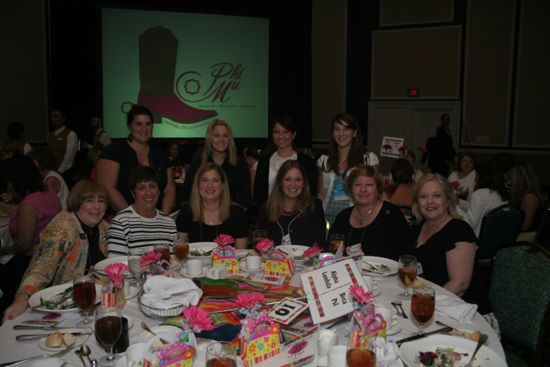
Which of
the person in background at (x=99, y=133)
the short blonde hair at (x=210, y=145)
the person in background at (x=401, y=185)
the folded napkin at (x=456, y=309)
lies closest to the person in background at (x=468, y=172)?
the person in background at (x=401, y=185)

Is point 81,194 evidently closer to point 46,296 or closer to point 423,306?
point 46,296

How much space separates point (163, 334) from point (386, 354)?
682mm

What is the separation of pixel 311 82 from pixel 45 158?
812 centimetres

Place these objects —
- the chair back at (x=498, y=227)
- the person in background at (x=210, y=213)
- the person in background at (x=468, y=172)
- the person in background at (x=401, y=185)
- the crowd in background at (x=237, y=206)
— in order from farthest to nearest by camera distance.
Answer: the person in background at (x=468, y=172)
the person in background at (x=401, y=185)
the chair back at (x=498, y=227)
the person in background at (x=210, y=213)
the crowd in background at (x=237, y=206)

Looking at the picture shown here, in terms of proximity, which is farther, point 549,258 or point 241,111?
point 241,111

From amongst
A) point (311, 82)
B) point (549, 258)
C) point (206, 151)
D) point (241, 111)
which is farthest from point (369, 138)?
point (549, 258)

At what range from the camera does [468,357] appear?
157cm

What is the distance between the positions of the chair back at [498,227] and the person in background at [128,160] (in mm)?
2457

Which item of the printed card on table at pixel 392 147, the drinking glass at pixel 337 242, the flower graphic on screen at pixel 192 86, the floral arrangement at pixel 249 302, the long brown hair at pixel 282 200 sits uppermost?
the flower graphic on screen at pixel 192 86

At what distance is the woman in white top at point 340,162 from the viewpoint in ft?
12.5

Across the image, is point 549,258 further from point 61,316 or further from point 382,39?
point 382,39

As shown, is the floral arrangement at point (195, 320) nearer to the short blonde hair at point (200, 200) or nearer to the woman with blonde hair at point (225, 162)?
the short blonde hair at point (200, 200)

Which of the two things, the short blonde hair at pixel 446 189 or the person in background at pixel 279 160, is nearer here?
the short blonde hair at pixel 446 189

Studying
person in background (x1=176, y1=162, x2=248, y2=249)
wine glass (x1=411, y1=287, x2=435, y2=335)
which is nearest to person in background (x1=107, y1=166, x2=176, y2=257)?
person in background (x1=176, y1=162, x2=248, y2=249)
